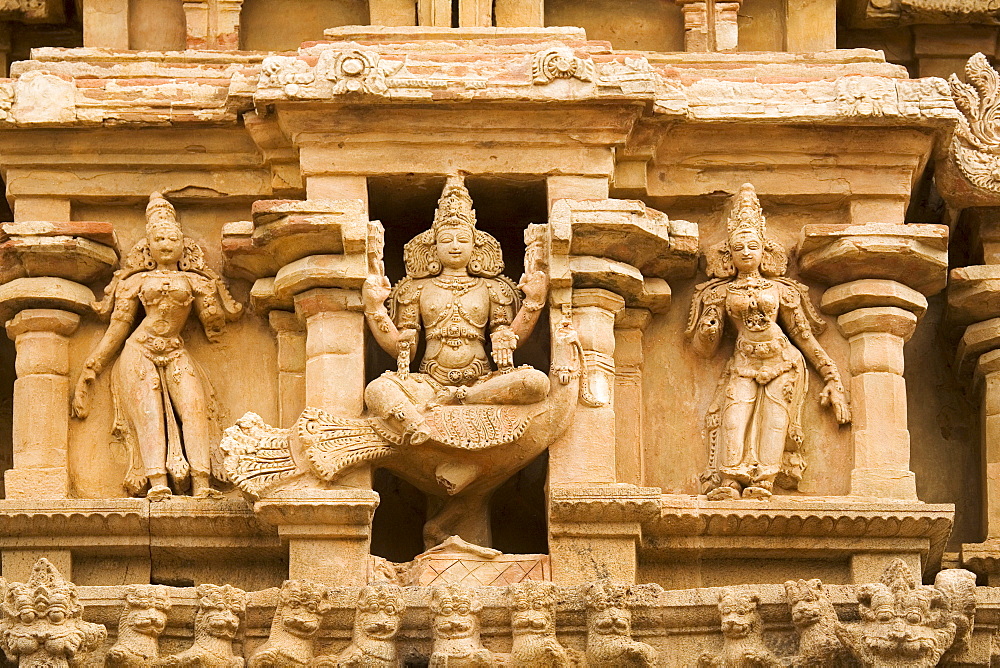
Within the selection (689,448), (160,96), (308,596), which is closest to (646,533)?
(689,448)

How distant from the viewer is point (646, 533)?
65.2 ft

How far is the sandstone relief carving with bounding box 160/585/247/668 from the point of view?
1898 centimetres

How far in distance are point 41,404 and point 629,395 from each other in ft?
11.2

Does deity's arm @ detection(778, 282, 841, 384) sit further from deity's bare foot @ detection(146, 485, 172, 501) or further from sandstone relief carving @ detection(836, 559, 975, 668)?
deity's bare foot @ detection(146, 485, 172, 501)

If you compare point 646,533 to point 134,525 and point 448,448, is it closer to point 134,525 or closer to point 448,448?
point 448,448

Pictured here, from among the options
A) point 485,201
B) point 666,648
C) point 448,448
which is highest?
point 485,201

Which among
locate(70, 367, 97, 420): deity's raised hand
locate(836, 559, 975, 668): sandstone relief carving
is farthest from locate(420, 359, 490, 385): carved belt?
locate(836, 559, 975, 668): sandstone relief carving

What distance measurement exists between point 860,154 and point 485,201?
2.24 metres

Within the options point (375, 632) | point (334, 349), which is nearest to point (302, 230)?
point (334, 349)

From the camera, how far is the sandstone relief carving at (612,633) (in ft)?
62.1

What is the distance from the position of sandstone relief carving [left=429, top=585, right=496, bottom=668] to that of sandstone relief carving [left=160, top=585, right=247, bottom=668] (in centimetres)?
109

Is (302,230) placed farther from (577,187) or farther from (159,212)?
(577,187)

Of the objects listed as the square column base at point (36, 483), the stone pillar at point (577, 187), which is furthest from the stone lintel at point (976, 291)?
the square column base at point (36, 483)

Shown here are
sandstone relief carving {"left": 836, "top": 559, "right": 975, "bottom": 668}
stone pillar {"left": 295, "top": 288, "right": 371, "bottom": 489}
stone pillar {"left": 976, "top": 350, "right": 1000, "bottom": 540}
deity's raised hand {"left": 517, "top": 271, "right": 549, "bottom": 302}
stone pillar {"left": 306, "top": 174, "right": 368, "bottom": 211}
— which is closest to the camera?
sandstone relief carving {"left": 836, "top": 559, "right": 975, "bottom": 668}
